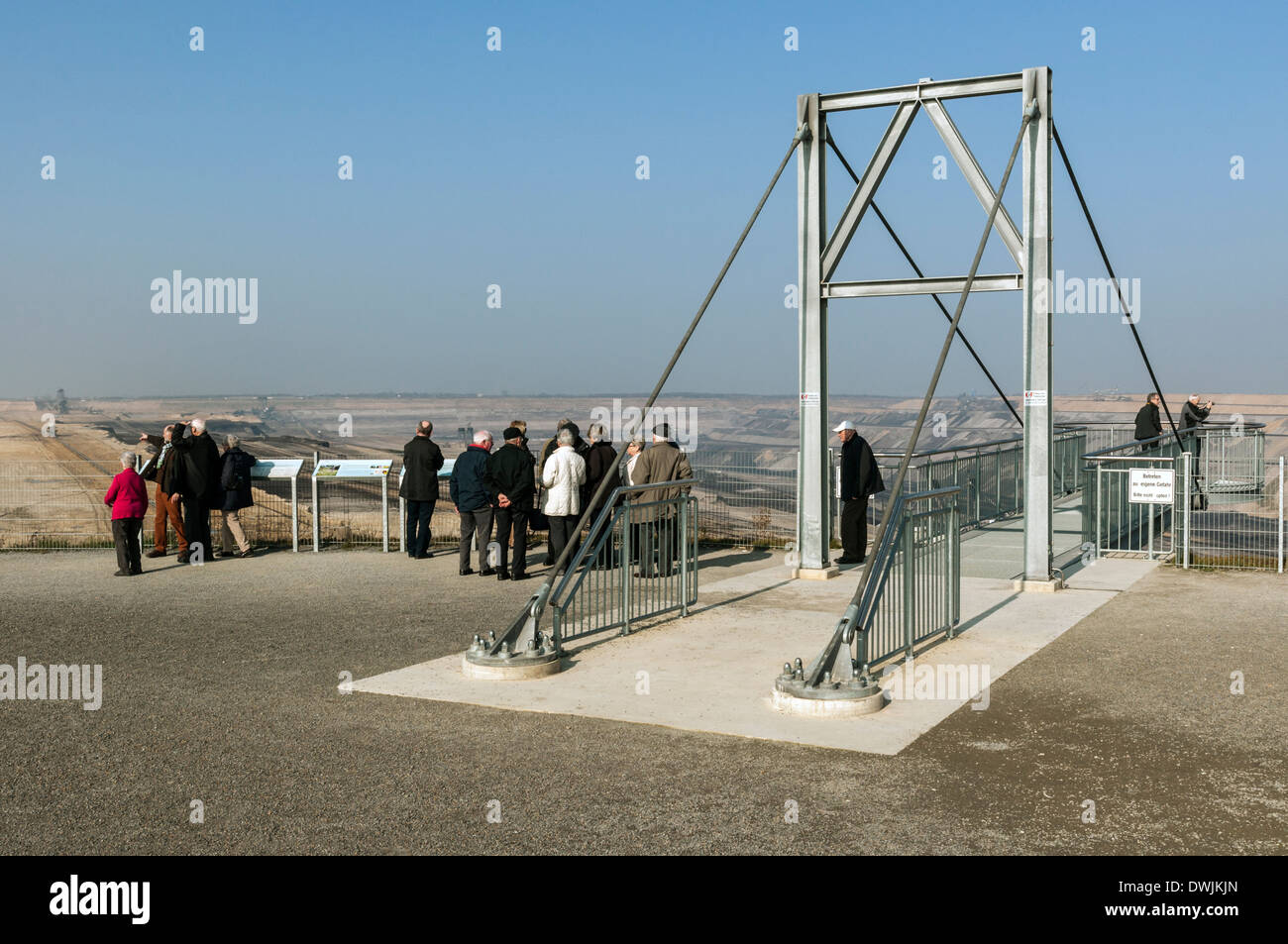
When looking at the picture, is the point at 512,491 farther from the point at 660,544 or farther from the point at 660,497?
the point at 660,544

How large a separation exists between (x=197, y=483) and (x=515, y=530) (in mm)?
4757

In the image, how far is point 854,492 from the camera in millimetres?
15656

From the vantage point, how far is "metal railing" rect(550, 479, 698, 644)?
35.5 ft

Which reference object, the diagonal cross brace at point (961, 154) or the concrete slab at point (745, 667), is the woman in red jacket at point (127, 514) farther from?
the diagonal cross brace at point (961, 154)

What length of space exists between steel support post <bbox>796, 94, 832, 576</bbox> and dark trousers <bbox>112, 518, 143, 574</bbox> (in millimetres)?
8021

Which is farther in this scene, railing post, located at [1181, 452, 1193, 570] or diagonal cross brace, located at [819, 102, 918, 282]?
railing post, located at [1181, 452, 1193, 570]

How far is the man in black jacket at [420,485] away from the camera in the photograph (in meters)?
16.4

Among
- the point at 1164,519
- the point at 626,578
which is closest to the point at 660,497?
the point at 626,578

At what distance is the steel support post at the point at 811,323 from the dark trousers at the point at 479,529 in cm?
366

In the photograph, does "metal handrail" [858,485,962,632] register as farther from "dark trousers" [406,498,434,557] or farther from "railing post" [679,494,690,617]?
"dark trousers" [406,498,434,557]

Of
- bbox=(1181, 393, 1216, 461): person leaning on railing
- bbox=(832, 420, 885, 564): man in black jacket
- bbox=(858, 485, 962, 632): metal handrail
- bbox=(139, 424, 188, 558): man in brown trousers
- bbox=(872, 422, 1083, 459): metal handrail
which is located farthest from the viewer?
bbox=(1181, 393, 1216, 461): person leaning on railing

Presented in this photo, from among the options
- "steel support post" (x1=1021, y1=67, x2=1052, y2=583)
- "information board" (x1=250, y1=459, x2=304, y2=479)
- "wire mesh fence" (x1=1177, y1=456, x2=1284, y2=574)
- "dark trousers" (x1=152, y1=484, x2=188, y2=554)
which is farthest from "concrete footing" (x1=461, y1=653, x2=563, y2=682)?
"information board" (x1=250, y1=459, x2=304, y2=479)

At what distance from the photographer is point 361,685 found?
8.98m
